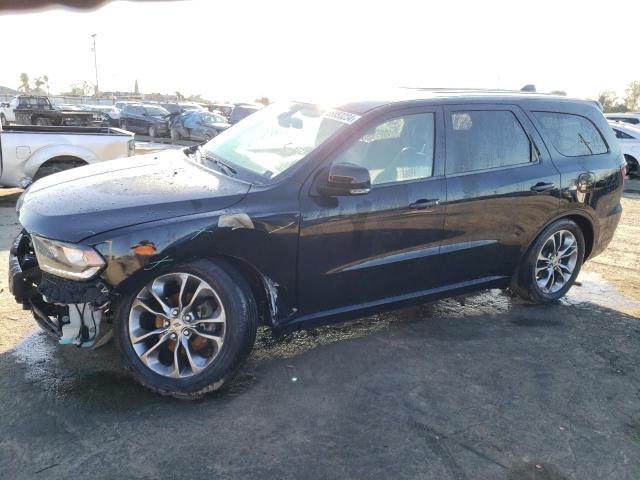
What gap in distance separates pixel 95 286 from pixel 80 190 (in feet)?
2.35

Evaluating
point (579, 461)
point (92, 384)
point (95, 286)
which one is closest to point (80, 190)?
point (95, 286)

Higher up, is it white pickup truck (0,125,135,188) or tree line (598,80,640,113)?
tree line (598,80,640,113)

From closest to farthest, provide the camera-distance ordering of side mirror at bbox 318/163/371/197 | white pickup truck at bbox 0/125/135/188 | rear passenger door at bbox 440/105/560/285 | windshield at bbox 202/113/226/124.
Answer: side mirror at bbox 318/163/371/197, rear passenger door at bbox 440/105/560/285, white pickup truck at bbox 0/125/135/188, windshield at bbox 202/113/226/124

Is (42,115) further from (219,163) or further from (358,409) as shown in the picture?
(358,409)

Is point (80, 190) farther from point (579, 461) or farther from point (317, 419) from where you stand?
point (579, 461)

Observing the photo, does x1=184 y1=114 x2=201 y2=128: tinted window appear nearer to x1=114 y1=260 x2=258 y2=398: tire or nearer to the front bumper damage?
the front bumper damage

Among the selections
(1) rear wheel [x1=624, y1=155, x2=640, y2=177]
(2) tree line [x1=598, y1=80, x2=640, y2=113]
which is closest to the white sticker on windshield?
(1) rear wheel [x1=624, y1=155, x2=640, y2=177]

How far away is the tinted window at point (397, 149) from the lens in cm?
347

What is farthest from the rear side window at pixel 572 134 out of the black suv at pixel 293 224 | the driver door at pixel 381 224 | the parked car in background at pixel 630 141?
the parked car in background at pixel 630 141

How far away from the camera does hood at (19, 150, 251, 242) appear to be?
9.27ft

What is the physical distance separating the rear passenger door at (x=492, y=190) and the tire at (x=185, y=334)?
1592 mm

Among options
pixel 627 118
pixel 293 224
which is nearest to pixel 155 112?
pixel 627 118

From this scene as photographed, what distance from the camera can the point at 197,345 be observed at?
3.14 metres

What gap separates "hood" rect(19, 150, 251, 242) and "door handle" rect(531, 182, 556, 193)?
91.7 inches
